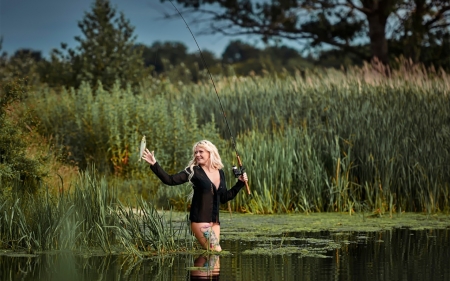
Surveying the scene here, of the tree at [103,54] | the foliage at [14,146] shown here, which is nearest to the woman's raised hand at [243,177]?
the foliage at [14,146]

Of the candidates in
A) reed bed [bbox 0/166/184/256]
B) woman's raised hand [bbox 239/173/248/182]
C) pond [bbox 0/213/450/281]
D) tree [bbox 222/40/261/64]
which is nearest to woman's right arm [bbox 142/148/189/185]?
reed bed [bbox 0/166/184/256]

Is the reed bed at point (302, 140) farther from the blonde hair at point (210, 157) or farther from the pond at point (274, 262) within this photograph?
the pond at point (274, 262)

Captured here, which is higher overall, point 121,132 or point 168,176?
point 121,132

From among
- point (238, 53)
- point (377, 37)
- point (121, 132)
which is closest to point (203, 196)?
point (121, 132)

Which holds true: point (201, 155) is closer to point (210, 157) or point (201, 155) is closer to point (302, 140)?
point (210, 157)

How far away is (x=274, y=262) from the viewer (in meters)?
8.47

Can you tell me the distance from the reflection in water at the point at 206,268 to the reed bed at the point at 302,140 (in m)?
1.82

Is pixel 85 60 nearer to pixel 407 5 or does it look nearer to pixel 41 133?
pixel 41 133

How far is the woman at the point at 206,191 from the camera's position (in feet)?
29.3

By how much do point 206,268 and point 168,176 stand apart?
1.12 m

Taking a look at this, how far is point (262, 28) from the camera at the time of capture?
31203 mm

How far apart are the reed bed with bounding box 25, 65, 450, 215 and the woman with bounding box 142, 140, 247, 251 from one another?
1503mm

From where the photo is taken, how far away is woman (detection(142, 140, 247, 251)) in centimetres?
893

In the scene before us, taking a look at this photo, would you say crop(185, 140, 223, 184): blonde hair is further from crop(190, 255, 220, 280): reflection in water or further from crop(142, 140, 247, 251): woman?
crop(190, 255, 220, 280): reflection in water
